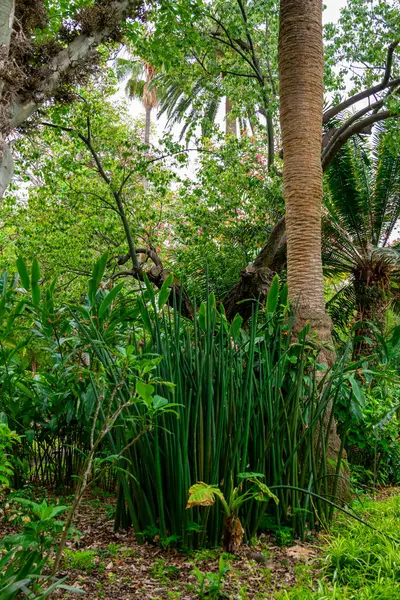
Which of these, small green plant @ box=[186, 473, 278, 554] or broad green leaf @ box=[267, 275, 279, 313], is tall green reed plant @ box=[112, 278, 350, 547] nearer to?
small green plant @ box=[186, 473, 278, 554]

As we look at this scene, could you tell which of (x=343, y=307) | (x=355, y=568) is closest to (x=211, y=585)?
(x=355, y=568)

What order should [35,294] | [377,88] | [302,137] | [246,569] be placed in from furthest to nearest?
[377,88] < [302,137] < [35,294] < [246,569]

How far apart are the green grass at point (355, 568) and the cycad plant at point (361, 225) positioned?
471cm

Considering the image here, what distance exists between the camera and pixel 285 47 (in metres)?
3.80

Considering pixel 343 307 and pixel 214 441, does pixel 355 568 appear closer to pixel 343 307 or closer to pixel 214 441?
pixel 214 441

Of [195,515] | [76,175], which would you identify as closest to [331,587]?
[195,515]

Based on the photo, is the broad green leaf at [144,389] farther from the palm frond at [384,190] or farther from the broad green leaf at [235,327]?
the palm frond at [384,190]

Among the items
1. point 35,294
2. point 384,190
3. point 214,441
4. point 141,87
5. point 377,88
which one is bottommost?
point 214,441

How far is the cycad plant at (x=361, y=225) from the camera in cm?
686

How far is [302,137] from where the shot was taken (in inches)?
145

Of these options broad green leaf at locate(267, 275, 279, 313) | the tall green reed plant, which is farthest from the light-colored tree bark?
broad green leaf at locate(267, 275, 279, 313)

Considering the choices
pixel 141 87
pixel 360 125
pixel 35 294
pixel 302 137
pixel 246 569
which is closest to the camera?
pixel 246 569

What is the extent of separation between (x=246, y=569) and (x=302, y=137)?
2.87m

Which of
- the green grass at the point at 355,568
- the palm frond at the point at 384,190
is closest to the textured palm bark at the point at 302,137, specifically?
the green grass at the point at 355,568
